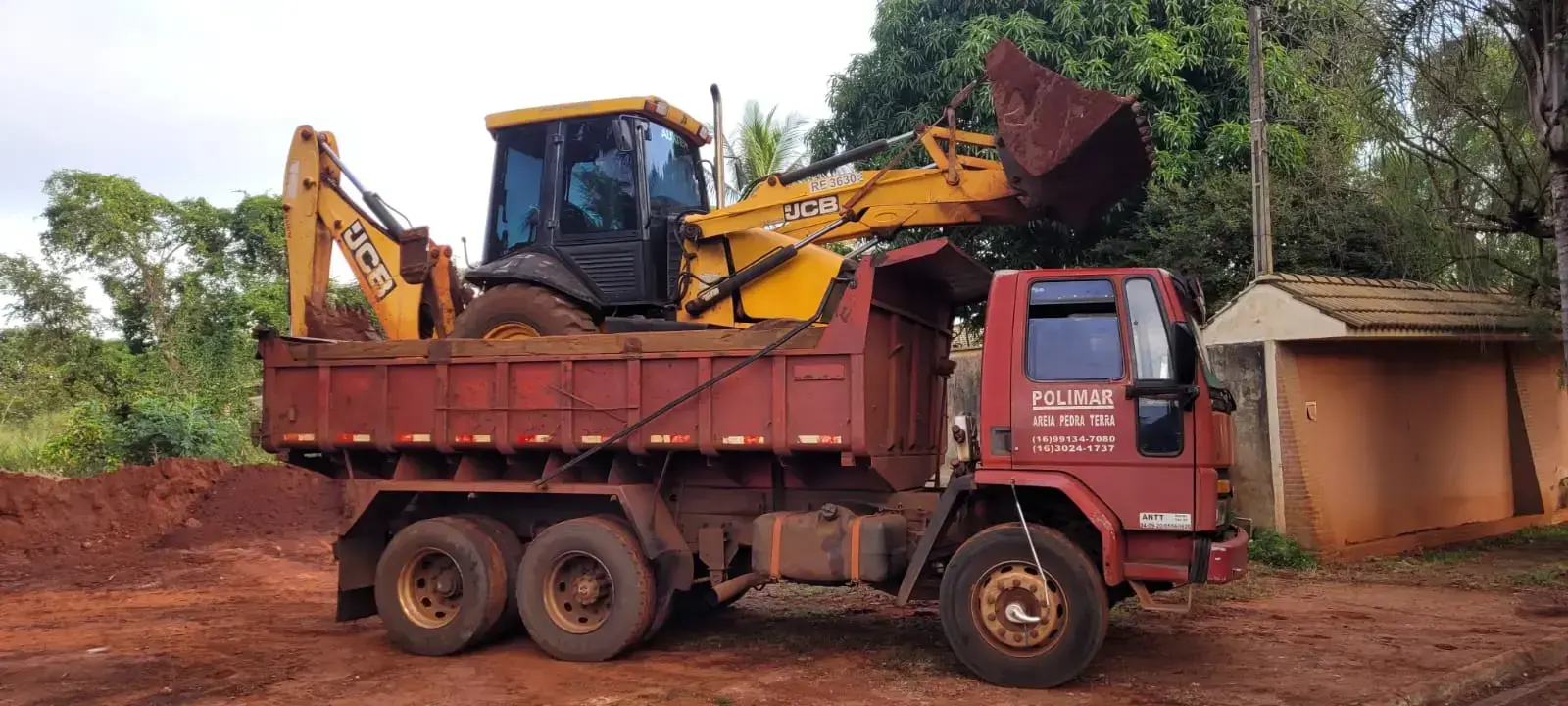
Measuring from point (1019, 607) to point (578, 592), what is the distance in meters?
2.90

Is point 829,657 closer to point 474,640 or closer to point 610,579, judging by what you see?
point 610,579

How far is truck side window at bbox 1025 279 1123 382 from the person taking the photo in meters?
6.66

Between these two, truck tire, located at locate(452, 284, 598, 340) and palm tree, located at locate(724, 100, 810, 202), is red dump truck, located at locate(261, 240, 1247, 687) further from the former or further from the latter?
palm tree, located at locate(724, 100, 810, 202)

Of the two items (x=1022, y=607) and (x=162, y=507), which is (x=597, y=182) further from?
(x=162, y=507)

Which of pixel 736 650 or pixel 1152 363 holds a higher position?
pixel 1152 363

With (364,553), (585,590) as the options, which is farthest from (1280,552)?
(364,553)

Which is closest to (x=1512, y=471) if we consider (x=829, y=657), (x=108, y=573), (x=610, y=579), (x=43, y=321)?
(x=829, y=657)

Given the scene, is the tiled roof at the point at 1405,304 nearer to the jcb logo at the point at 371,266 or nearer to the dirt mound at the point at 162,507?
the jcb logo at the point at 371,266

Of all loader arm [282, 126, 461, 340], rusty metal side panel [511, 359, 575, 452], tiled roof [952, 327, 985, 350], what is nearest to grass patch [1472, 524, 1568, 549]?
tiled roof [952, 327, 985, 350]

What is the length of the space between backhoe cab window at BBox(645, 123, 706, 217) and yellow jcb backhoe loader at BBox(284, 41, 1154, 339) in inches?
0.7

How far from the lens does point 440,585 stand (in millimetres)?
8180

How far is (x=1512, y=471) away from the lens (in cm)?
1445

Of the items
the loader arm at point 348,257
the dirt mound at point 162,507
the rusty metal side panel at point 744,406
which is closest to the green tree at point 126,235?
the dirt mound at point 162,507

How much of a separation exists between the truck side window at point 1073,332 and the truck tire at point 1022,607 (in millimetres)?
920
